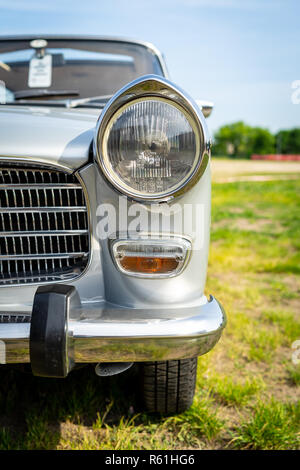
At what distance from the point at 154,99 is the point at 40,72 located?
4.79 ft

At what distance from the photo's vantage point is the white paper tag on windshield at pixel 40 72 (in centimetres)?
236

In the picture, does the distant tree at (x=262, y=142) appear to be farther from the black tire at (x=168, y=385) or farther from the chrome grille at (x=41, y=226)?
the chrome grille at (x=41, y=226)

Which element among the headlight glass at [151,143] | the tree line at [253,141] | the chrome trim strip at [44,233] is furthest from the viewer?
the tree line at [253,141]

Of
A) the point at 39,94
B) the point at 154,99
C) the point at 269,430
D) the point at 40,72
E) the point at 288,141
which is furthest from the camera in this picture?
the point at 288,141

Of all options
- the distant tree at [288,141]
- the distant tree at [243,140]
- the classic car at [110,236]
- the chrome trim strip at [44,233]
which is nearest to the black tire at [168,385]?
the classic car at [110,236]

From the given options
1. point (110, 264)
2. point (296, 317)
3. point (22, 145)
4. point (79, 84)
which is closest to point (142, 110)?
point (22, 145)

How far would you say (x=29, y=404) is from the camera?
1.80 metres

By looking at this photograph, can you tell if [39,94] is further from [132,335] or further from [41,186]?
[132,335]

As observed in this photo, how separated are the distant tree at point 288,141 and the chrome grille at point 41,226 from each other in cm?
8853

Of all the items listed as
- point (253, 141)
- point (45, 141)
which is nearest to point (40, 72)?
point (45, 141)

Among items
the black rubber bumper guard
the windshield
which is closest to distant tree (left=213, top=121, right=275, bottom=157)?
the windshield

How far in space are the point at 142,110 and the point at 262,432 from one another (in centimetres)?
134

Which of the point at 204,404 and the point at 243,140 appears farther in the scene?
the point at 243,140

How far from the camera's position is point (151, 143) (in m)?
1.25
